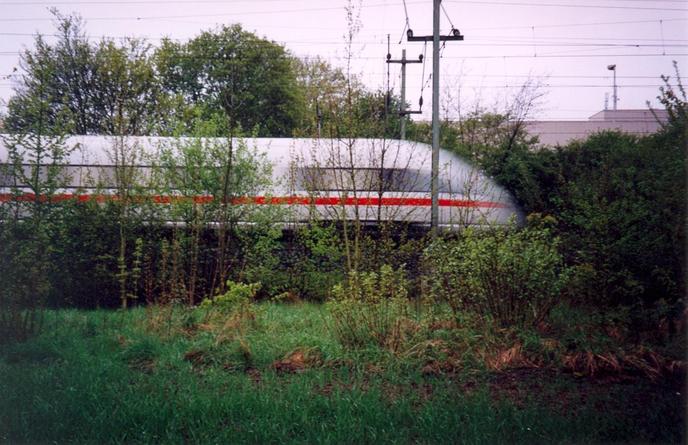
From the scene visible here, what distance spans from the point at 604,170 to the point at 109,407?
248 inches

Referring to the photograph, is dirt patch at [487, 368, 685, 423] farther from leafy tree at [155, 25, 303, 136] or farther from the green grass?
leafy tree at [155, 25, 303, 136]

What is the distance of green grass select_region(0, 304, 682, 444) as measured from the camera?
4.46 m

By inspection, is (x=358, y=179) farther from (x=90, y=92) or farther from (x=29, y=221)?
(x=90, y=92)

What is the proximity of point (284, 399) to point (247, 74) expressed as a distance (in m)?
25.6

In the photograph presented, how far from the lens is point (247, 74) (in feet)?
93.3

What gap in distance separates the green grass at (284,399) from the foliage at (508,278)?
1029 mm

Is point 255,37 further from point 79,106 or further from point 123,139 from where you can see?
point 123,139

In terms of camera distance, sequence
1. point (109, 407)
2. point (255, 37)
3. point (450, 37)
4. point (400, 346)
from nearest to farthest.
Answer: point (109, 407) → point (400, 346) → point (450, 37) → point (255, 37)

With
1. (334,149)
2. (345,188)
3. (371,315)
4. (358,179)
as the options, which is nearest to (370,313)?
(371,315)

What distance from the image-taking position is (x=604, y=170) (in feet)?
23.3

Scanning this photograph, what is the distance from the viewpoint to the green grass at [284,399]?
14.6 ft

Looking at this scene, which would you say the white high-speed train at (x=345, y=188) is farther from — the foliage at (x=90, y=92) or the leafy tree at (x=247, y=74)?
the leafy tree at (x=247, y=74)

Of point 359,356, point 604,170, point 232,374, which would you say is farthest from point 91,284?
point 604,170

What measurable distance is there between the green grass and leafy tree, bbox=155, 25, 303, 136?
890 inches
